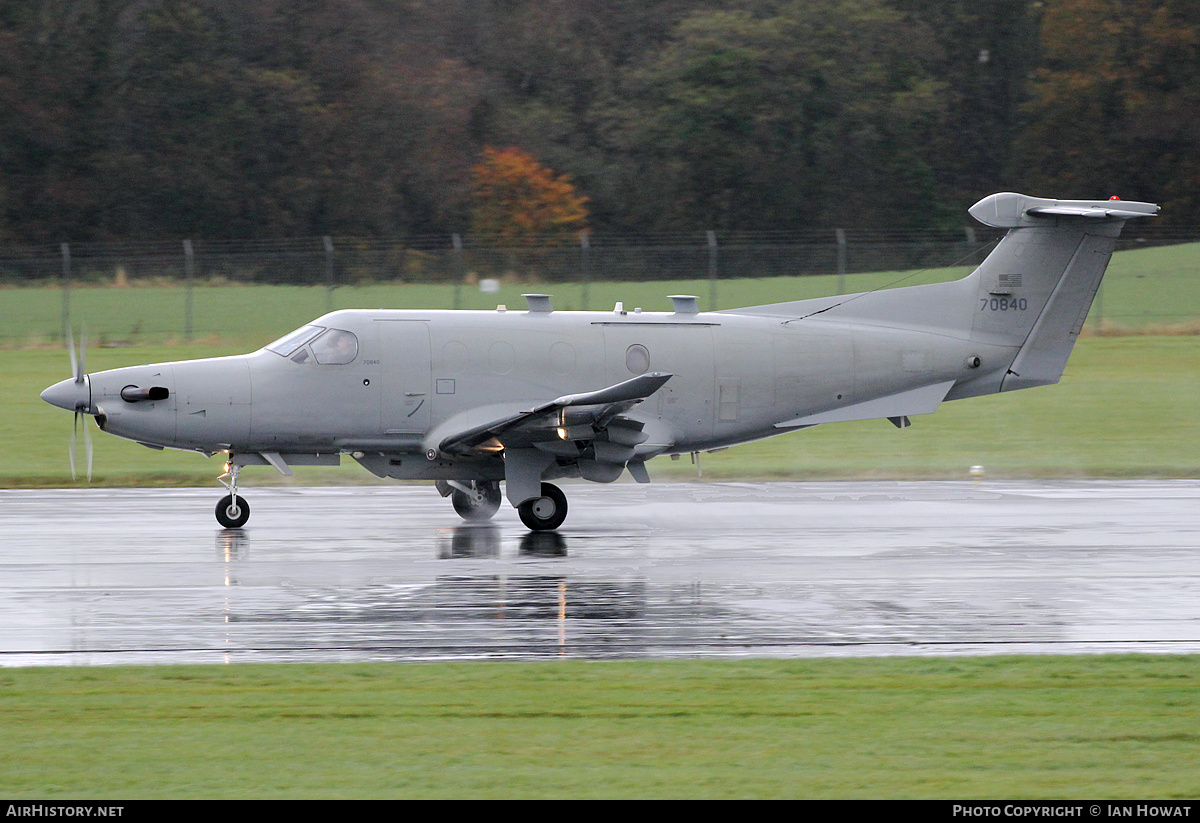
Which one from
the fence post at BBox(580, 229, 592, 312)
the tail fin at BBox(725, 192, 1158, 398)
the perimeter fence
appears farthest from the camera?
the perimeter fence

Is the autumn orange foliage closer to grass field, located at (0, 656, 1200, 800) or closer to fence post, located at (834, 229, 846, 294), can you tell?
fence post, located at (834, 229, 846, 294)

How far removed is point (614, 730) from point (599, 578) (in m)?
5.29

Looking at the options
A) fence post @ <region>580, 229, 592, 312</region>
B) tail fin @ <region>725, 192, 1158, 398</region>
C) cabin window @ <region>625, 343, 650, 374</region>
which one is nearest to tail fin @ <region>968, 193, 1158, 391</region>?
tail fin @ <region>725, 192, 1158, 398</region>

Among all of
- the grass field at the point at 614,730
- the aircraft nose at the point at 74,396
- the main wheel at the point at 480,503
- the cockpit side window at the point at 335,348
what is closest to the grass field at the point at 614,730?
the grass field at the point at 614,730

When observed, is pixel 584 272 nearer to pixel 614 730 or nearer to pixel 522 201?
pixel 522 201

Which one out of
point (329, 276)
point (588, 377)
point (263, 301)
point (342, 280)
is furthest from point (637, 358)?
point (342, 280)

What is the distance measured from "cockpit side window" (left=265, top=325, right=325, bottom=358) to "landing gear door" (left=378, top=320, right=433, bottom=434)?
0.79 metres

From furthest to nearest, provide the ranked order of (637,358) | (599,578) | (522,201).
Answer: (522,201) → (637,358) → (599,578)

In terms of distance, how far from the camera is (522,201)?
50500mm

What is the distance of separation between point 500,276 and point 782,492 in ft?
52.3

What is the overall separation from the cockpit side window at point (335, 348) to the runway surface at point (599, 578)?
6.38 ft

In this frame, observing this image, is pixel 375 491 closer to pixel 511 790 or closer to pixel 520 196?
pixel 511 790

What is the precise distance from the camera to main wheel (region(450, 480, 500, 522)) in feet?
57.3

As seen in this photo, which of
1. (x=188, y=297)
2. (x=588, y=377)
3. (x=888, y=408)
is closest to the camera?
(x=588, y=377)
